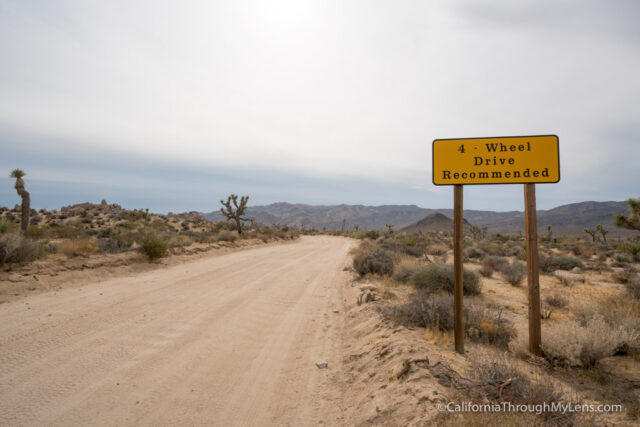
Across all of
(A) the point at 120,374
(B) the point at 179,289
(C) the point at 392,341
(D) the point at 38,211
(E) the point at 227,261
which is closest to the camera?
(A) the point at 120,374

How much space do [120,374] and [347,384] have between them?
2993 millimetres

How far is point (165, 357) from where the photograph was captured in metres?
4.32

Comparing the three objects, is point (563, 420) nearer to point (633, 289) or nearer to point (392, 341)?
point (392, 341)

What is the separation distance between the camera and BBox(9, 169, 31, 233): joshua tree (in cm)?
1535

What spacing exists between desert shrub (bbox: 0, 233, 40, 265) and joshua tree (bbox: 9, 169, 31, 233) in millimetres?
9373

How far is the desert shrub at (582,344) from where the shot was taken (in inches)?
152

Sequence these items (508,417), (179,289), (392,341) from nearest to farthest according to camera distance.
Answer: (508,417) → (392,341) → (179,289)

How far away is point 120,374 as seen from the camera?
12.4 feet

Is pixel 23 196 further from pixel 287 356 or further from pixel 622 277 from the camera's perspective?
pixel 622 277

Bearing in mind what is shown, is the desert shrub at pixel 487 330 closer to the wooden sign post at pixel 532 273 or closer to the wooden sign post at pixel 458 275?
the wooden sign post at pixel 532 273

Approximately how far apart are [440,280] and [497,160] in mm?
4746

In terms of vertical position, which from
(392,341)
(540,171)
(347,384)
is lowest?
(347,384)

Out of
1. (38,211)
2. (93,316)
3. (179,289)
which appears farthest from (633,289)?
(38,211)

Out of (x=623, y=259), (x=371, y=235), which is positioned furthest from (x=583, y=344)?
(x=371, y=235)
